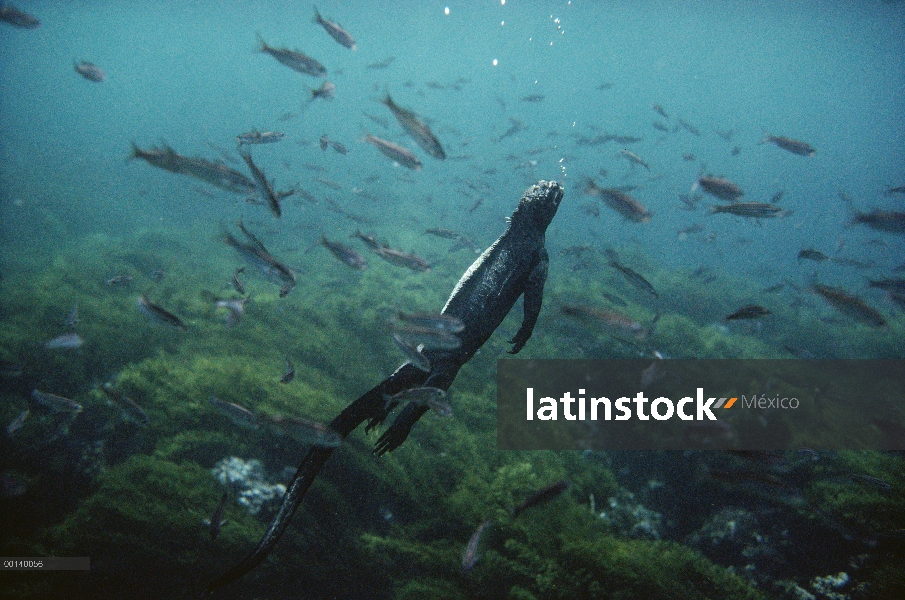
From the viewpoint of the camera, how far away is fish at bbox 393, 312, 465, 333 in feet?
11.4

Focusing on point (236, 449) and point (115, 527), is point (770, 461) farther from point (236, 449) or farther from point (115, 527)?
point (115, 527)

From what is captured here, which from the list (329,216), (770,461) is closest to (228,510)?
(770,461)

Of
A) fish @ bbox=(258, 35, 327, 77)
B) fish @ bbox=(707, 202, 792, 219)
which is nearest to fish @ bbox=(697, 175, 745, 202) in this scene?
fish @ bbox=(707, 202, 792, 219)

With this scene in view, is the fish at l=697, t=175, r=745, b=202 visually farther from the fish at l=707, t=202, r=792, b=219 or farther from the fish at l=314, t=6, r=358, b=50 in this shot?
the fish at l=314, t=6, r=358, b=50

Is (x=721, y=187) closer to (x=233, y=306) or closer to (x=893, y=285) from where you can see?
(x=893, y=285)

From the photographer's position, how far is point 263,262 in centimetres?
382

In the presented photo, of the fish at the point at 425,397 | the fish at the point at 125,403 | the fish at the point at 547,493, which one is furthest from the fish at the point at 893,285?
the fish at the point at 125,403

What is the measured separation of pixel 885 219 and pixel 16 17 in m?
17.0

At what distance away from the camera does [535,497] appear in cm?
385

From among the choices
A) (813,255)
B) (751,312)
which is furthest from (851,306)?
(813,255)

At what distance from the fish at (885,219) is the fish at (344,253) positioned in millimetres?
8905

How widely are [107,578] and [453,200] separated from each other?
39.9 meters

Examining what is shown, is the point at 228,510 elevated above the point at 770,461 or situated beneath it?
situated beneath

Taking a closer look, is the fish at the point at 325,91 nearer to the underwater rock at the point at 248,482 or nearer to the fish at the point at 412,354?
the fish at the point at 412,354
